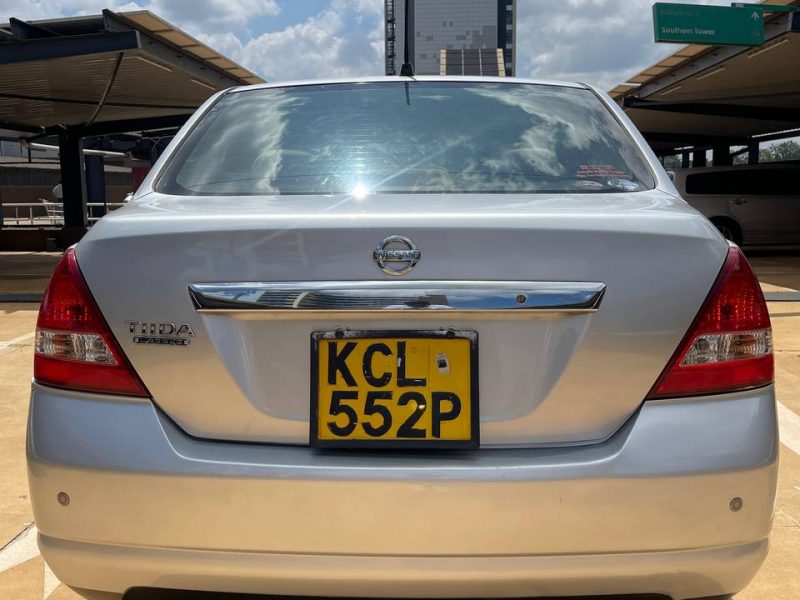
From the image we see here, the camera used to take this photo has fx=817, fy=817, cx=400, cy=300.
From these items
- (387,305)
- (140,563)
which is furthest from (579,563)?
(140,563)

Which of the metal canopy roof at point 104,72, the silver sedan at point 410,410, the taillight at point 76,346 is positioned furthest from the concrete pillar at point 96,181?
the silver sedan at point 410,410

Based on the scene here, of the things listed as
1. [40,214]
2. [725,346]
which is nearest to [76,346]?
[725,346]

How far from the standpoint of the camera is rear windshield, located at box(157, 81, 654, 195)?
2.10 meters

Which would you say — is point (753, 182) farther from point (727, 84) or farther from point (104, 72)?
point (104, 72)

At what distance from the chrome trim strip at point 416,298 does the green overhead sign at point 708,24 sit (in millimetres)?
12420

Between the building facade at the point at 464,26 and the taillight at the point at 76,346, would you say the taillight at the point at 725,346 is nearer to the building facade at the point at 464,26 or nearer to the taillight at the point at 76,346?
the taillight at the point at 76,346

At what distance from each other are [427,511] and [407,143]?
1.11 meters

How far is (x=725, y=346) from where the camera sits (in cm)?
169

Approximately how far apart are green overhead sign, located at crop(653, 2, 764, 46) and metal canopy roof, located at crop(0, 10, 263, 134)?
8.29 meters

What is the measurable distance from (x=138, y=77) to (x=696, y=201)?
10666 millimetres

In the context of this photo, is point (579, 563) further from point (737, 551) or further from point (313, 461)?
point (313, 461)

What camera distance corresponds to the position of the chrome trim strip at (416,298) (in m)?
1.59

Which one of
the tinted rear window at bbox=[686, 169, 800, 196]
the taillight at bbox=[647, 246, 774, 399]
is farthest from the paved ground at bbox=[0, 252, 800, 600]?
the tinted rear window at bbox=[686, 169, 800, 196]

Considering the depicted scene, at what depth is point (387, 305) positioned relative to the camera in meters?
1.60
